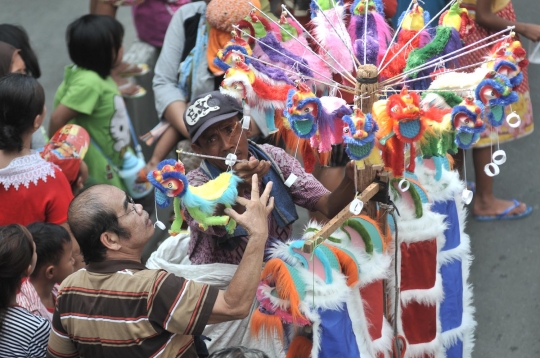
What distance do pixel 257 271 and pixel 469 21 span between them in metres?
1.25

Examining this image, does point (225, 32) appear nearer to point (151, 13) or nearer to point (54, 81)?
point (151, 13)

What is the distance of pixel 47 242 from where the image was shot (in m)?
3.00

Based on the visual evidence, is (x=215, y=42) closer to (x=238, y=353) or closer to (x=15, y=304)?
(x=15, y=304)

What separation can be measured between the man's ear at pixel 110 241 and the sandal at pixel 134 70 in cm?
246

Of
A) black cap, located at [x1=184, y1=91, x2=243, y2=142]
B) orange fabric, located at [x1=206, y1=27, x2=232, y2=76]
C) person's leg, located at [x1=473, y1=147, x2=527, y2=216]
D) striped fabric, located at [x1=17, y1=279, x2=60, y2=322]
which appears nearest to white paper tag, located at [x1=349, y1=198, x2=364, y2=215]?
black cap, located at [x1=184, y1=91, x2=243, y2=142]

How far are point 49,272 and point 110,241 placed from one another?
2.84 ft

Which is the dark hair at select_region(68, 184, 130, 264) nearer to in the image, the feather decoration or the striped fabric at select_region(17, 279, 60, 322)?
the striped fabric at select_region(17, 279, 60, 322)

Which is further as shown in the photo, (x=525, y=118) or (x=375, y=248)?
(x=525, y=118)

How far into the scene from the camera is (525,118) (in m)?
4.57

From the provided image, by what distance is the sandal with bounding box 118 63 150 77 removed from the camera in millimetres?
4621

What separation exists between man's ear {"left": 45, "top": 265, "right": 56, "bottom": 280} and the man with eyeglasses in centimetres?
70

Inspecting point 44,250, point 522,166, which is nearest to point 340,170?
point 44,250

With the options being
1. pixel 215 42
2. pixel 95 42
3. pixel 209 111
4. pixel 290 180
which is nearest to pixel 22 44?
pixel 95 42

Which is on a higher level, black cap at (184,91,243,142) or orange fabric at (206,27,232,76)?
black cap at (184,91,243,142)
